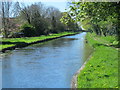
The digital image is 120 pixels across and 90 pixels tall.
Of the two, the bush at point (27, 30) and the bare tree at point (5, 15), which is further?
the bush at point (27, 30)

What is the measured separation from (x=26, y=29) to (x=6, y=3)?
791cm

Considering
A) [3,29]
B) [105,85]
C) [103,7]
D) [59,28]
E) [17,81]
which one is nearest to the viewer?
[105,85]

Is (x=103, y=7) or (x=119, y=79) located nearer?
(x=119, y=79)

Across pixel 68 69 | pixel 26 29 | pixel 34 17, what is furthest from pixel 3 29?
pixel 68 69

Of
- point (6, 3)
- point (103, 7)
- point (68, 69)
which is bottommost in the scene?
point (68, 69)

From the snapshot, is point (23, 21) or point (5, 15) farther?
point (23, 21)

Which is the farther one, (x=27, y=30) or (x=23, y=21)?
(x=23, y=21)

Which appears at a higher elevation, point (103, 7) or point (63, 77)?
point (103, 7)

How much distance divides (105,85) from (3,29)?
45385 millimetres

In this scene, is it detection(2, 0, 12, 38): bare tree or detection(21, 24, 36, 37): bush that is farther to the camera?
detection(21, 24, 36, 37): bush

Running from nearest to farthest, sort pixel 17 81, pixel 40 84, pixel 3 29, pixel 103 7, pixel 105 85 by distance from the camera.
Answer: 1. pixel 105 85
2. pixel 40 84
3. pixel 17 81
4. pixel 103 7
5. pixel 3 29

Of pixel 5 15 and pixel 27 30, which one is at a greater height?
pixel 5 15

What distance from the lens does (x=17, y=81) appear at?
35.4 feet

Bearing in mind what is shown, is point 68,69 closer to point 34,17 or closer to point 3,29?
point 3,29
